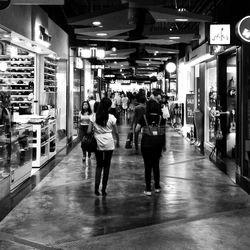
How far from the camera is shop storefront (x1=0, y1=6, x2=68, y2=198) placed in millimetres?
7022

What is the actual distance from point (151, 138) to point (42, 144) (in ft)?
12.2

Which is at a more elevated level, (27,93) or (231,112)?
(27,93)

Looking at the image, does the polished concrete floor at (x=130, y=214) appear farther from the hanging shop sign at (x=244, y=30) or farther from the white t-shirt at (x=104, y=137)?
the hanging shop sign at (x=244, y=30)

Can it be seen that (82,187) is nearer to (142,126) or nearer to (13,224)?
(142,126)

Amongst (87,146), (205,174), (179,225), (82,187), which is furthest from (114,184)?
(179,225)

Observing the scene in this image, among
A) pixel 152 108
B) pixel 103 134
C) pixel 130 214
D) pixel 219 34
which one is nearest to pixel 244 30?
pixel 219 34

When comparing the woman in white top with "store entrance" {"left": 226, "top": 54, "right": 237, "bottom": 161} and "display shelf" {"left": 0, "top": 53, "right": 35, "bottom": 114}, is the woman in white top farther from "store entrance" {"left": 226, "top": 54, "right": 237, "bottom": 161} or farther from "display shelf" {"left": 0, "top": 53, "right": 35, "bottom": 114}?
"store entrance" {"left": 226, "top": 54, "right": 237, "bottom": 161}

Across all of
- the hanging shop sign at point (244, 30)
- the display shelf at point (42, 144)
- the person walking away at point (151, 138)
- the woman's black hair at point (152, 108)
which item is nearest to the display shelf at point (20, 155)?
the display shelf at point (42, 144)

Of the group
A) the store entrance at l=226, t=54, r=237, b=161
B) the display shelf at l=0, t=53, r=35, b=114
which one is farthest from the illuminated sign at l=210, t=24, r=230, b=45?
the display shelf at l=0, t=53, r=35, b=114

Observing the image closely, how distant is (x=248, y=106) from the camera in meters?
8.19

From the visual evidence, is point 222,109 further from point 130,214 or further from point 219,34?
point 130,214

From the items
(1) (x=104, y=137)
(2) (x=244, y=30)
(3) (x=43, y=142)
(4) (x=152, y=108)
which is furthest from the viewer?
(3) (x=43, y=142)

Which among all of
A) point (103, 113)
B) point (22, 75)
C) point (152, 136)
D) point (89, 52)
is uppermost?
point (89, 52)

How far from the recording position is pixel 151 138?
684 centimetres
